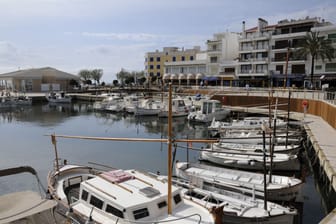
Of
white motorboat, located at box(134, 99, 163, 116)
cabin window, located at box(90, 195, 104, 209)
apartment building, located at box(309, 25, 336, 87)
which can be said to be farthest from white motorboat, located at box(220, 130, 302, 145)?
apartment building, located at box(309, 25, 336, 87)

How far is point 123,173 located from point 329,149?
14.3m

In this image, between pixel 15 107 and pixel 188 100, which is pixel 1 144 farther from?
pixel 15 107

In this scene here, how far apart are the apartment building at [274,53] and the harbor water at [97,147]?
29.3 meters

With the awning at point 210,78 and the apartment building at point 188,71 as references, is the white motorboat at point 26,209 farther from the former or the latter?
the apartment building at point 188,71

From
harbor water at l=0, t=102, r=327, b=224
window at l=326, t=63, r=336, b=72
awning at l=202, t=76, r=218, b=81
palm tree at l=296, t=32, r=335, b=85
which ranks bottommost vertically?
harbor water at l=0, t=102, r=327, b=224

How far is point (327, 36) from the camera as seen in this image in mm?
56250

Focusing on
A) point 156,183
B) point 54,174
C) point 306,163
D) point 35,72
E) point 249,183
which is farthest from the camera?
point 35,72

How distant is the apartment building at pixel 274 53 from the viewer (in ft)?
197

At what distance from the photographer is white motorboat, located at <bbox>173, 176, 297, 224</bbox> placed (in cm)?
1131

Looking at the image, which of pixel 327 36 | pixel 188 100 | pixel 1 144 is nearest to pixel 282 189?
pixel 1 144

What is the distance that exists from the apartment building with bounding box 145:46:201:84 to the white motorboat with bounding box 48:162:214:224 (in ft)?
282

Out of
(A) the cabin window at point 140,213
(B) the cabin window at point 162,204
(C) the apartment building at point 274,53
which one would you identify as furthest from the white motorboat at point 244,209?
(C) the apartment building at point 274,53

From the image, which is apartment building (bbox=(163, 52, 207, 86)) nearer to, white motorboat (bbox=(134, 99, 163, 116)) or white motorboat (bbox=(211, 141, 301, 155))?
white motorboat (bbox=(134, 99, 163, 116))

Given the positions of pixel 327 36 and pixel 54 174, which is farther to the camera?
pixel 327 36
